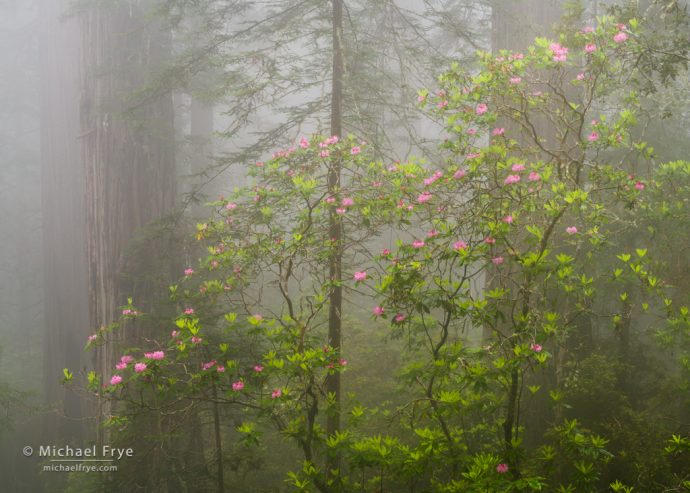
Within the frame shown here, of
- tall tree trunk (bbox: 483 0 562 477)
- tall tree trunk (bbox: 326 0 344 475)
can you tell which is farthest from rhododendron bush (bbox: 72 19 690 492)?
tall tree trunk (bbox: 483 0 562 477)

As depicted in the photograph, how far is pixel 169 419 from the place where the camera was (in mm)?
5398

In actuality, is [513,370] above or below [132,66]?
below

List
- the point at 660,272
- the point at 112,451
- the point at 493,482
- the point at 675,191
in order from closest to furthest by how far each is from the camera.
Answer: the point at 493,482, the point at 675,191, the point at 660,272, the point at 112,451

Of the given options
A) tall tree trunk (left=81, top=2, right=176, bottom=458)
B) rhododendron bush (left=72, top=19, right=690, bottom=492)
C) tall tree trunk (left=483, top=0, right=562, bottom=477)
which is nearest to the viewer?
rhododendron bush (left=72, top=19, right=690, bottom=492)

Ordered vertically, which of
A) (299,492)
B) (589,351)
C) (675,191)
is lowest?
(299,492)

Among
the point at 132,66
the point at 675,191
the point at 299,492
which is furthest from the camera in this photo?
the point at 132,66

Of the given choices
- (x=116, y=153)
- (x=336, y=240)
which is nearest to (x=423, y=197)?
(x=336, y=240)

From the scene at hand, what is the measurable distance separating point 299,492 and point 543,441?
325 cm

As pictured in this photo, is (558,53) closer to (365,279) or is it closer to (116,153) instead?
(365,279)

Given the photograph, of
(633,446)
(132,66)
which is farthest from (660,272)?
(132,66)

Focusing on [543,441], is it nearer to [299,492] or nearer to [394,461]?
[394,461]

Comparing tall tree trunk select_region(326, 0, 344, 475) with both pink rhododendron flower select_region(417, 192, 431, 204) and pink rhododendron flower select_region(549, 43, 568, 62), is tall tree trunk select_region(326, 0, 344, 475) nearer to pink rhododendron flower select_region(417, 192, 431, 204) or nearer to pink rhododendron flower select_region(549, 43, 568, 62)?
pink rhododendron flower select_region(417, 192, 431, 204)

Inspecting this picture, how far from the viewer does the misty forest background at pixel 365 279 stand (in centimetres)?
348

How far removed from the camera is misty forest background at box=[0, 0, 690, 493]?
3.48 metres
